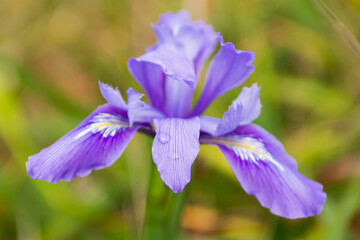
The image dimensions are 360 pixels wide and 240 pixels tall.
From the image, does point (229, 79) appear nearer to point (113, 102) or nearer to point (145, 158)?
point (113, 102)

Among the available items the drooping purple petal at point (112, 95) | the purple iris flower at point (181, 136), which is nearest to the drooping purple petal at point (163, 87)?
the purple iris flower at point (181, 136)

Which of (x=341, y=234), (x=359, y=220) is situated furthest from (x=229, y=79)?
(x=359, y=220)

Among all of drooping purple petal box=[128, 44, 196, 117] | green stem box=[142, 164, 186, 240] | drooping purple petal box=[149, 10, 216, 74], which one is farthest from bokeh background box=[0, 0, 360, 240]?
drooping purple petal box=[149, 10, 216, 74]

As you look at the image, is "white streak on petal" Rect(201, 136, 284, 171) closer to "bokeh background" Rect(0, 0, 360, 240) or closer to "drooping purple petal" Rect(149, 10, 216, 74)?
"bokeh background" Rect(0, 0, 360, 240)

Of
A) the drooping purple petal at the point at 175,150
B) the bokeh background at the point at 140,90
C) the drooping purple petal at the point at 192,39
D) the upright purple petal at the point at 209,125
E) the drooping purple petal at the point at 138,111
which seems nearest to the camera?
the drooping purple petal at the point at 175,150

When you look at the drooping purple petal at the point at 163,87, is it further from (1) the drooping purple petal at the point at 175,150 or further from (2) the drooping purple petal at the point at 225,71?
(1) the drooping purple petal at the point at 175,150

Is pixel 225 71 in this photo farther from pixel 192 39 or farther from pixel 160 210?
pixel 160 210

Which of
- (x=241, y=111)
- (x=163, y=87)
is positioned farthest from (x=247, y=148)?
(x=163, y=87)
